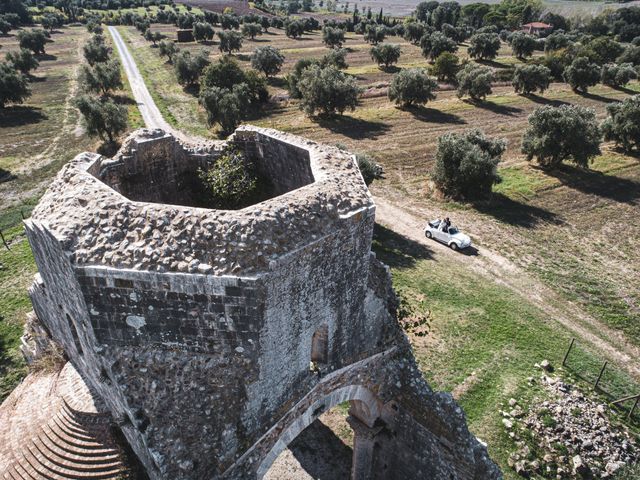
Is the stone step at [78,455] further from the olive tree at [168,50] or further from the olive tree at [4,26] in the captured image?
the olive tree at [4,26]

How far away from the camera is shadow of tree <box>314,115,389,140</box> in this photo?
4825 centimetres

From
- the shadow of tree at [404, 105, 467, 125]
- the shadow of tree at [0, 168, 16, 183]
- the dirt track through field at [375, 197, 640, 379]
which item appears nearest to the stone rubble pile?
the dirt track through field at [375, 197, 640, 379]

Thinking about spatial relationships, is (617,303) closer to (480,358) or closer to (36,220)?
(480,358)

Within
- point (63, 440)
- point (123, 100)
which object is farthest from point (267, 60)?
point (63, 440)

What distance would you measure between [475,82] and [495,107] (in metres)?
4.20

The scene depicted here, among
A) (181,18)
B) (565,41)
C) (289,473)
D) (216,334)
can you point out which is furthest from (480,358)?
(181,18)

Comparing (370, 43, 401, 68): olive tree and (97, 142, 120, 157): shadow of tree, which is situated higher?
(370, 43, 401, 68): olive tree

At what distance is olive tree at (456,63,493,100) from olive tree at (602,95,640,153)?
16338 mm

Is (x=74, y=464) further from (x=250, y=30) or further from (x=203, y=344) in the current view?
(x=250, y=30)

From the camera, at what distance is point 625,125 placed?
1686 inches

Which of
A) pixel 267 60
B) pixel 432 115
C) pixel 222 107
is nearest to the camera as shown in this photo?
pixel 222 107

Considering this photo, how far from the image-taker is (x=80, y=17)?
133m

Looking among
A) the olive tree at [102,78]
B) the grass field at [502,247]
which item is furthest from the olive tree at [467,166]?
the olive tree at [102,78]

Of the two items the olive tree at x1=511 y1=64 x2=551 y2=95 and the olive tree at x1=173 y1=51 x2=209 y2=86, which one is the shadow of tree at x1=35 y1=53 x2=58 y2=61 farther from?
the olive tree at x1=511 y1=64 x2=551 y2=95
